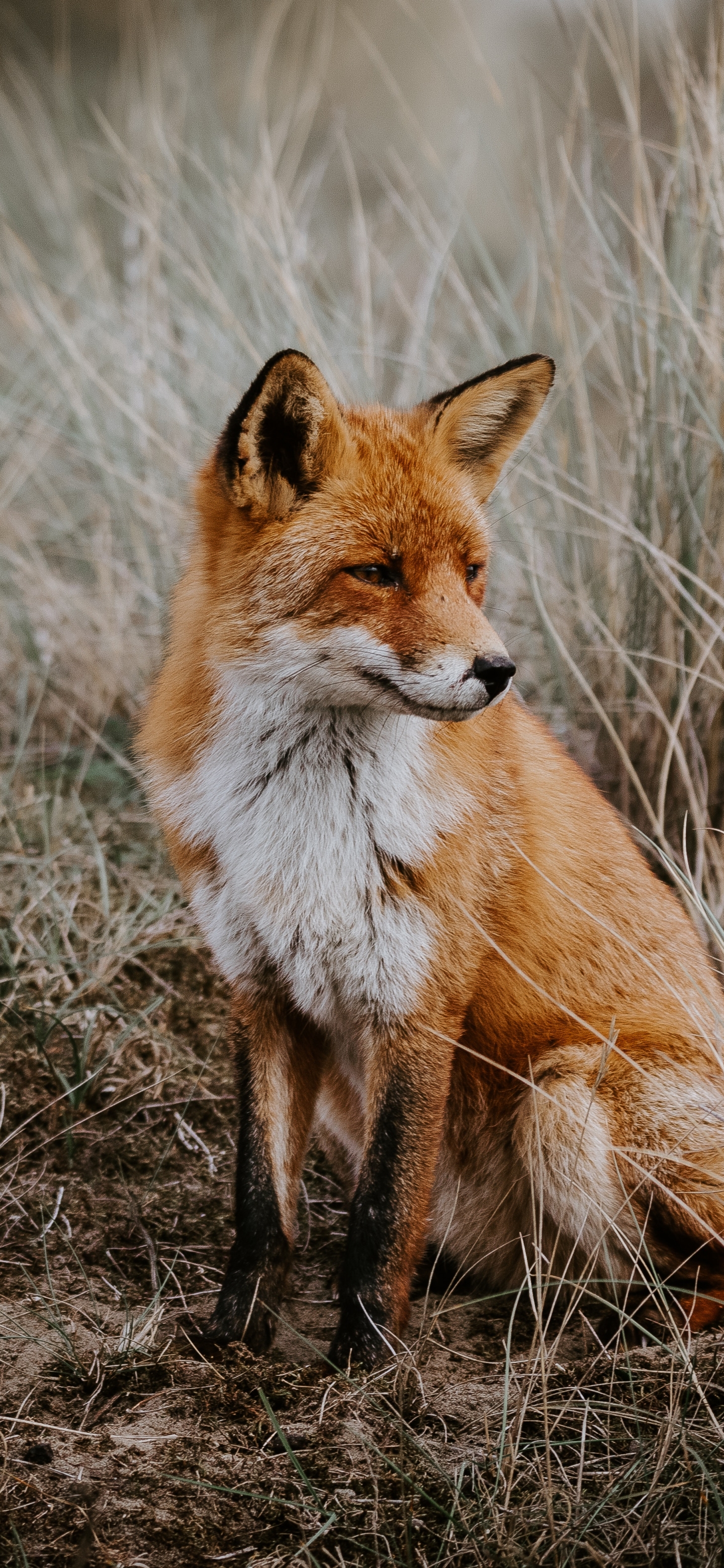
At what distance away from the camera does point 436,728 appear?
2.73 metres

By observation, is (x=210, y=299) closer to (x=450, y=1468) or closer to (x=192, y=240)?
(x=192, y=240)

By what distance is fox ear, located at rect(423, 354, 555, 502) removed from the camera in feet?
9.16

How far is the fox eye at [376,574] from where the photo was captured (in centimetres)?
250

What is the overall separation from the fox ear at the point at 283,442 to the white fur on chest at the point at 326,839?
42 centimetres

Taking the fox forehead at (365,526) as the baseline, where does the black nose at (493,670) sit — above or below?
below

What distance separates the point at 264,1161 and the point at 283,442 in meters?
1.68

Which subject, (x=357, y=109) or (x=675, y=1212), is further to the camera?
(x=357, y=109)

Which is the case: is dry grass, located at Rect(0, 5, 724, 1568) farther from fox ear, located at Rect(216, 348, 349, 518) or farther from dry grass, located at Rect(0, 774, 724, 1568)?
fox ear, located at Rect(216, 348, 349, 518)

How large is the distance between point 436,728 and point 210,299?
11.0ft

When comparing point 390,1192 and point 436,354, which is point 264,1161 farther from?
point 436,354

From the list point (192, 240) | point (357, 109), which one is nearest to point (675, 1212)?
point (192, 240)

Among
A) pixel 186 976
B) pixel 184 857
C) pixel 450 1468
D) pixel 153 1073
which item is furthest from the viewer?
pixel 186 976

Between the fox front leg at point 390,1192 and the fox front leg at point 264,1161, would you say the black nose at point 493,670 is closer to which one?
the fox front leg at point 390,1192

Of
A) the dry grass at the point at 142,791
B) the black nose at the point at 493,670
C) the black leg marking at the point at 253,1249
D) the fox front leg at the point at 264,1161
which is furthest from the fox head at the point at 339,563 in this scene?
the black leg marking at the point at 253,1249
